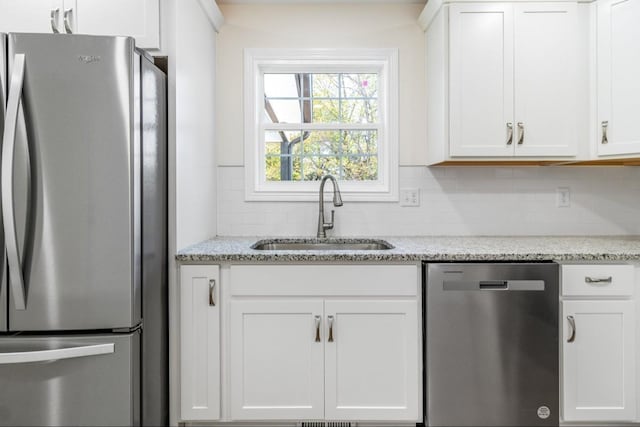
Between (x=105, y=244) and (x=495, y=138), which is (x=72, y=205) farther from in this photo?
(x=495, y=138)

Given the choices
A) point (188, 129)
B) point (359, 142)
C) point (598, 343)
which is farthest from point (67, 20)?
point (598, 343)

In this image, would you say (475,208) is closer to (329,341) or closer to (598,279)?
(598,279)

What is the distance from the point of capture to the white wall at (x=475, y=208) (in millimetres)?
2459

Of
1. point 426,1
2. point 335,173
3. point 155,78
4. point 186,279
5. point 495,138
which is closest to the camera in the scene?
point 155,78

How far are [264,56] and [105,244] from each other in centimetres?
152

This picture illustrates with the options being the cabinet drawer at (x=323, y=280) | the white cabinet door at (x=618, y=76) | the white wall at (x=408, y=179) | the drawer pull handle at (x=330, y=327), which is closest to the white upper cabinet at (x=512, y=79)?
the white cabinet door at (x=618, y=76)

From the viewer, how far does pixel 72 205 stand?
4.84 feet

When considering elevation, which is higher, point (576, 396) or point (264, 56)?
point (264, 56)

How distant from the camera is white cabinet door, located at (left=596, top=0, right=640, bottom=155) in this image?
2.01 meters

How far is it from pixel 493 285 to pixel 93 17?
213 centimetres

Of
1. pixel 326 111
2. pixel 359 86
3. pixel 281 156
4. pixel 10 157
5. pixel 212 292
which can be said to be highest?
pixel 359 86

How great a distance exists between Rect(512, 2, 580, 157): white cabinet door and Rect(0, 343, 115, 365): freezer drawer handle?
2134 millimetres

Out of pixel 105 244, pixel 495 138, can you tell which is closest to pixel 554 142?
pixel 495 138

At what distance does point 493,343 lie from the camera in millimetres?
1740
